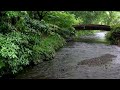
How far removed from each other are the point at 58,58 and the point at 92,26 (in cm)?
1692

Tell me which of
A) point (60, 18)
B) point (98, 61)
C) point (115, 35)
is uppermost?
point (60, 18)

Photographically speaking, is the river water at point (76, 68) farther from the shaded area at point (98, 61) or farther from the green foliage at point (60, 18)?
the green foliage at point (60, 18)

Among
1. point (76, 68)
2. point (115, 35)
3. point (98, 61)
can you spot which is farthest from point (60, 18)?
point (76, 68)

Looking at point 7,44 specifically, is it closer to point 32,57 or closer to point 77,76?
point 32,57

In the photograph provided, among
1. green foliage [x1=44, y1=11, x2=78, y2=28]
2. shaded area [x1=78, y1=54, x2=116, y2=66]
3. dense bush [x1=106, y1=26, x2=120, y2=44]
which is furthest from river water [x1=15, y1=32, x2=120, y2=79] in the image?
dense bush [x1=106, y1=26, x2=120, y2=44]

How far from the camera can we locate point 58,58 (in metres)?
17.3

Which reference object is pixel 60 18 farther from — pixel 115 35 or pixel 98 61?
pixel 98 61

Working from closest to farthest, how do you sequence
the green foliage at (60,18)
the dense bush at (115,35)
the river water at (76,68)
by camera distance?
the river water at (76,68) → the green foliage at (60,18) → the dense bush at (115,35)

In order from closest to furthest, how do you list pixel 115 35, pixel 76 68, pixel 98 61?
pixel 76 68, pixel 98 61, pixel 115 35

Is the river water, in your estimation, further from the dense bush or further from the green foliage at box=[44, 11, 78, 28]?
the dense bush

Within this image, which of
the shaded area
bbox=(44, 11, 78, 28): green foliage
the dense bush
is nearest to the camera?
the shaded area

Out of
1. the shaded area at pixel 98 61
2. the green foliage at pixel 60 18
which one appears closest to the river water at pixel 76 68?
the shaded area at pixel 98 61
